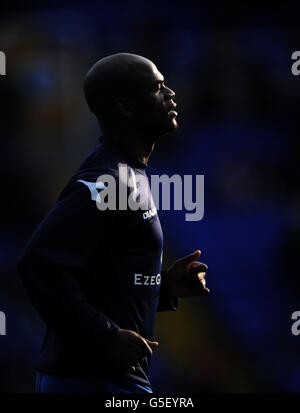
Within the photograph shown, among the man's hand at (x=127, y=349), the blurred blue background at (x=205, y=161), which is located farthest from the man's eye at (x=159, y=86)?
the blurred blue background at (x=205, y=161)

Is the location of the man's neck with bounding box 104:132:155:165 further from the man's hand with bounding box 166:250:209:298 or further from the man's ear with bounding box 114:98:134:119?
the man's hand with bounding box 166:250:209:298

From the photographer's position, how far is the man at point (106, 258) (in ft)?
7.22

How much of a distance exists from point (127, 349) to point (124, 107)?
843mm

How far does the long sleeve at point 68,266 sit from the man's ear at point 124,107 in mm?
369

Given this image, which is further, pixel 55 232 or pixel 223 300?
pixel 223 300

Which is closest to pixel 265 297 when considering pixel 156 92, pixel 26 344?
pixel 26 344

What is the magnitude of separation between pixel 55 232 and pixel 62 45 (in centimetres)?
442

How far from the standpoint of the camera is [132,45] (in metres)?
6.24

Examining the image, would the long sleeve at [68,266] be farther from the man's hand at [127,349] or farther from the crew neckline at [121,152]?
the crew neckline at [121,152]

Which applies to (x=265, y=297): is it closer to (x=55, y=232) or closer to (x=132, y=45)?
(x=132, y=45)

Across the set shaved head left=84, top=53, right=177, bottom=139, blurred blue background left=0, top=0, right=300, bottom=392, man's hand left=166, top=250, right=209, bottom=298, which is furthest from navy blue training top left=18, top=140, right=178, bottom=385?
blurred blue background left=0, top=0, right=300, bottom=392

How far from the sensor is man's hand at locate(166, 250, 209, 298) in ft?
8.78

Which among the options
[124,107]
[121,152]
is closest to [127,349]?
[121,152]

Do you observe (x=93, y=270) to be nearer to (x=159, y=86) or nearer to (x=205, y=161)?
(x=159, y=86)
